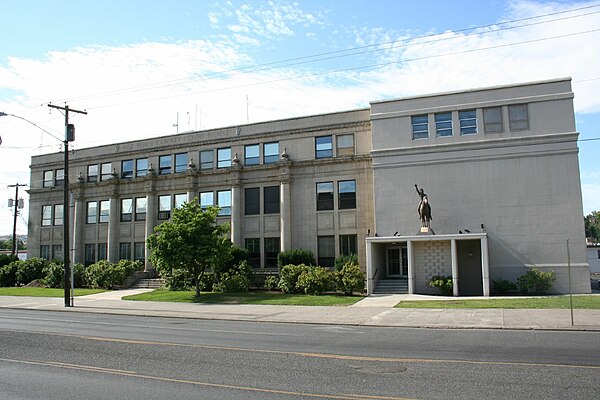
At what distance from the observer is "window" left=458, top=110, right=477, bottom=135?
103 feet

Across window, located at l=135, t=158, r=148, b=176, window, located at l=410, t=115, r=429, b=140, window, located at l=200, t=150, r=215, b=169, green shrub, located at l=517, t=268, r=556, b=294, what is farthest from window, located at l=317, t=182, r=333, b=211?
window, located at l=135, t=158, r=148, b=176

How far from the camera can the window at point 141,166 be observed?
4284 cm

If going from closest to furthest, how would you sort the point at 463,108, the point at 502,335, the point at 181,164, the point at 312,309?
the point at 502,335 → the point at 312,309 → the point at 463,108 → the point at 181,164

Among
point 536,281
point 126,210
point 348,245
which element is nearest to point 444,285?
point 536,281

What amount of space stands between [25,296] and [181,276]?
11027mm

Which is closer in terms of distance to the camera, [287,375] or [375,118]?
[287,375]

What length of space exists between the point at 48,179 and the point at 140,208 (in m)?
11.9

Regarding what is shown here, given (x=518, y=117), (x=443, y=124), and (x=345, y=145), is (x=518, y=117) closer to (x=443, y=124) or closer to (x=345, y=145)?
(x=443, y=124)

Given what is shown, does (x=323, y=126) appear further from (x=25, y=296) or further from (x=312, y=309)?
(x=25, y=296)

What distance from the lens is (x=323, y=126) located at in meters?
35.9

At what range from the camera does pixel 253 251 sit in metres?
37.7

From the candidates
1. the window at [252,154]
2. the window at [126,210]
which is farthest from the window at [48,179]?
the window at [252,154]

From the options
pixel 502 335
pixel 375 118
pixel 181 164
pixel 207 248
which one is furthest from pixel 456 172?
pixel 181 164

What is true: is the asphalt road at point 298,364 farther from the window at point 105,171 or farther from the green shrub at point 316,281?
the window at point 105,171
